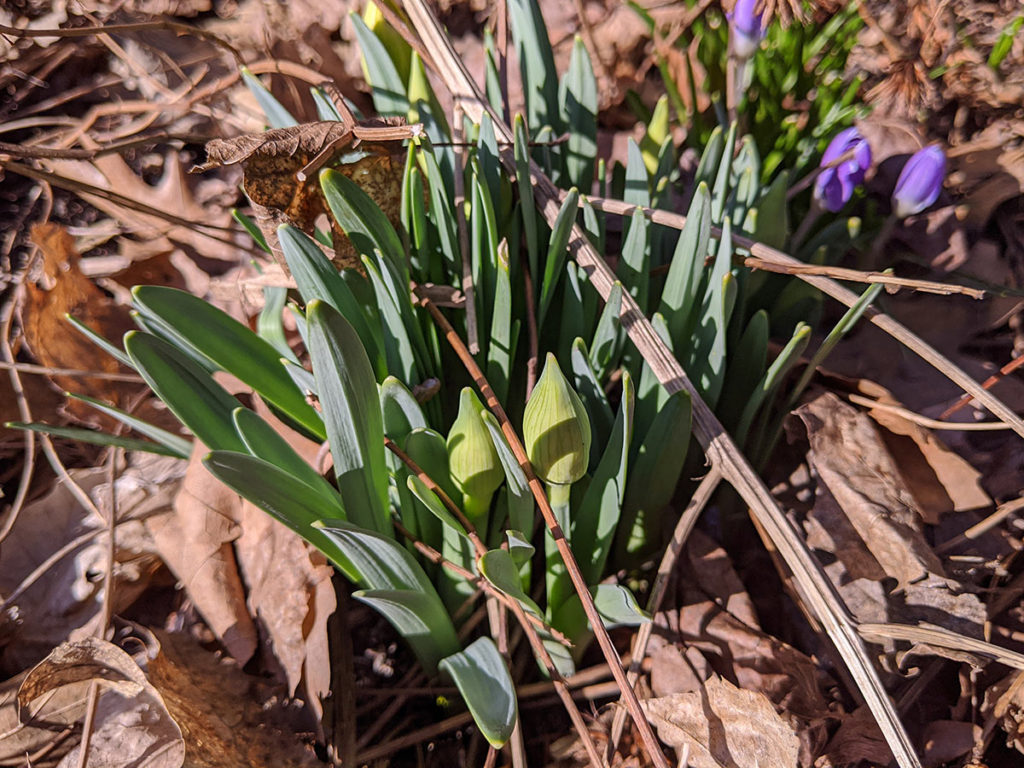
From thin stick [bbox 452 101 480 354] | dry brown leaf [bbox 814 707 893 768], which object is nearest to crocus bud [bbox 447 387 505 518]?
thin stick [bbox 452 101 480 354]

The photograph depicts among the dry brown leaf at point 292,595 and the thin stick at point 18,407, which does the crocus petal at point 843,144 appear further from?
the thin stick at point 18,407

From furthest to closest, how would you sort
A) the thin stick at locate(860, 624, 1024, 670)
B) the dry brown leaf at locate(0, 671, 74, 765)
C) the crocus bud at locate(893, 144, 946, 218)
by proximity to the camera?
the crocus bud at locate(893, 144, 946, 218)
the dry brown leaf at locate(0, 671, 74, 765)
the thin stick at locate(860, 624, 1024, 670)

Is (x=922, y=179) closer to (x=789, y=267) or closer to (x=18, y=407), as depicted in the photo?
(x=789, y=267)

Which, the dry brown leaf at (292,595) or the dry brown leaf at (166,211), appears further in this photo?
the dry brown leaf at (166,211)

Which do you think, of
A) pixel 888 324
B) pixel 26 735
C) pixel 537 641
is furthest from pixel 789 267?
pixel 26 735

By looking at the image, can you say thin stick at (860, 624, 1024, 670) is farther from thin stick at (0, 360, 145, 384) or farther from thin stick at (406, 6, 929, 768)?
thin stick at (0, 360, 145, 384)

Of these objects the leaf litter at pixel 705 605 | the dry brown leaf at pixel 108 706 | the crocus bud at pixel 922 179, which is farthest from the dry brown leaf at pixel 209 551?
the crocus bud at pixel 922 179
